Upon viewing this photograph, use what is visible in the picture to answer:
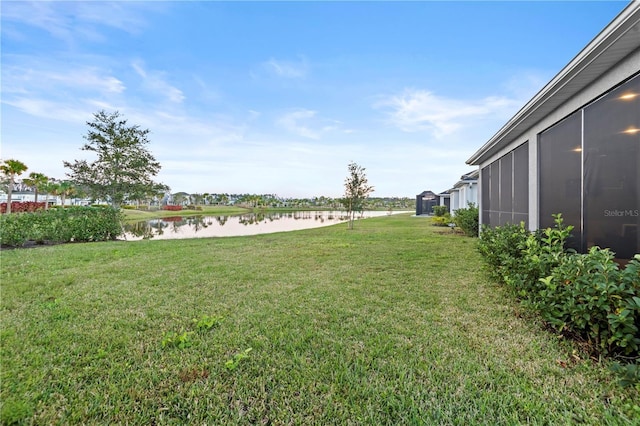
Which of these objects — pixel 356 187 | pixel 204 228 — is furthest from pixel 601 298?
pixel 204 228

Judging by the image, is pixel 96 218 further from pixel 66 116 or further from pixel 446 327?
pixel 446 327

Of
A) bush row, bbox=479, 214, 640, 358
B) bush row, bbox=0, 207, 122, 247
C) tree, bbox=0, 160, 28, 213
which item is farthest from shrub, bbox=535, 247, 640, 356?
tree, bbox=0, 160, 28, 213

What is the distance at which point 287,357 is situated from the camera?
2332mm

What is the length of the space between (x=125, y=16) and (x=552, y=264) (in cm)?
1006

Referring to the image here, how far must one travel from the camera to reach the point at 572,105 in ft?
11.4

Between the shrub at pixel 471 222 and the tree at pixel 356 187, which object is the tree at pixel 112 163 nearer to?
the tree at pixel 356 187

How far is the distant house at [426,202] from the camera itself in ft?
103

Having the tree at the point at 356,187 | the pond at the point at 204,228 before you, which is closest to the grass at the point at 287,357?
the pond at the point at 204,228

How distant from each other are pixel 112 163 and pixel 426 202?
2964cm

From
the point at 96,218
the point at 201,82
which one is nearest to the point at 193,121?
the point at 201,82

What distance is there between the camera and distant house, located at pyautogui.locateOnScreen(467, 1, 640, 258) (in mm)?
2535

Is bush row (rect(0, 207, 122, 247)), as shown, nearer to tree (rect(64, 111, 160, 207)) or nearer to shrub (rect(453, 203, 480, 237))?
tree (rect(64, 111, 160, 207))

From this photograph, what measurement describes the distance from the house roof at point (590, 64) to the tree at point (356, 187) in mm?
10873

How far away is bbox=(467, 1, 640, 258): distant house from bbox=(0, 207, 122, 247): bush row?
1270cm
